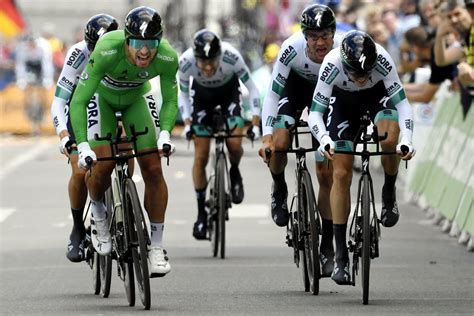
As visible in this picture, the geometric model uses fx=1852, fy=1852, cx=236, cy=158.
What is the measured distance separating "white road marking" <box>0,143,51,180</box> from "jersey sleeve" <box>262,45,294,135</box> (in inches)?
489

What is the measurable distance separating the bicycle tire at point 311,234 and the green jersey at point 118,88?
1143 mm

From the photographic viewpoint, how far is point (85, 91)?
473 inches

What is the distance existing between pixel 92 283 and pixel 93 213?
3.82 ft

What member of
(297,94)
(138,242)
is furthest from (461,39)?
(138,242)

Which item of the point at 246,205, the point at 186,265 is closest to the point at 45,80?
the point at 246,205

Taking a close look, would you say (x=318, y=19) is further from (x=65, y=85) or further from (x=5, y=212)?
(x=5, y=212)

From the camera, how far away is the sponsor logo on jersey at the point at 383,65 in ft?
39.8

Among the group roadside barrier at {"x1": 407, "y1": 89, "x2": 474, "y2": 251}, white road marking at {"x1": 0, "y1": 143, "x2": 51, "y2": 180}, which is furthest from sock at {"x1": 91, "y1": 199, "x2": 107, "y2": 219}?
white road marking at {"x1": 0, "y1": 143, "x2": 51, "y2": 180}

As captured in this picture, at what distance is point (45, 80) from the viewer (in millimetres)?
35844

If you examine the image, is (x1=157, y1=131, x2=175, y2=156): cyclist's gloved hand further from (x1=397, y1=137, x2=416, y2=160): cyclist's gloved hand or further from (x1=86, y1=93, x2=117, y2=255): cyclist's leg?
(x1=397, y1=137, x2=416, y2=160): cyclist's gloved hand

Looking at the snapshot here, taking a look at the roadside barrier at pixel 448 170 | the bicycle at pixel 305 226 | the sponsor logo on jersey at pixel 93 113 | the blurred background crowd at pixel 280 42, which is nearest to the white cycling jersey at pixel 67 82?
the sponsor logo on jersey at pixel 93 113

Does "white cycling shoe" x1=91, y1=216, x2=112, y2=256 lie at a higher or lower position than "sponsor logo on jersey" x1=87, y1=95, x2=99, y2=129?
lower

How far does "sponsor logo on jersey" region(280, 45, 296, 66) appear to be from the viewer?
43.9 feet

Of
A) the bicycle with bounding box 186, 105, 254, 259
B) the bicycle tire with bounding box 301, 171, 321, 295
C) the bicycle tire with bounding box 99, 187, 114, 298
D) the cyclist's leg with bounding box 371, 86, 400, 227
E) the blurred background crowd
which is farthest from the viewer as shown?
the blurred background crowd
